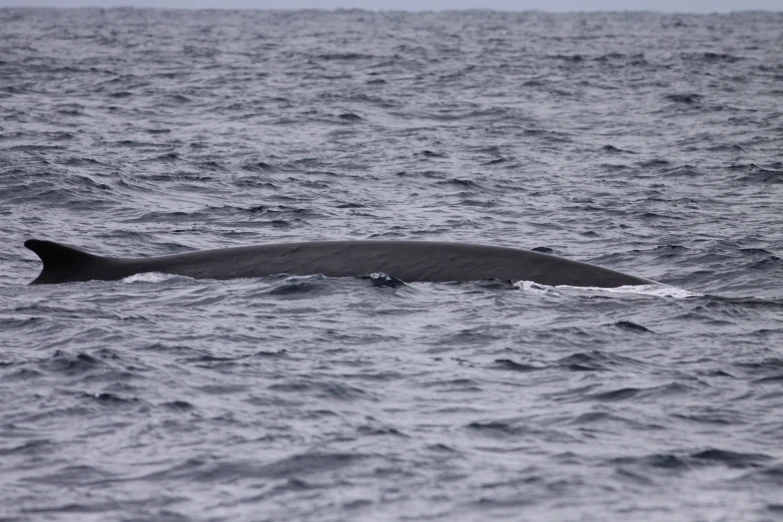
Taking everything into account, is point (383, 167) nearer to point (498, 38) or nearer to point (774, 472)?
point (774, 472)

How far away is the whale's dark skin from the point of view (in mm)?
13547

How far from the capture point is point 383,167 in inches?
1029

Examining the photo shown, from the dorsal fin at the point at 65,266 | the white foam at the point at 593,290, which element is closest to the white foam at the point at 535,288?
the white foam at the point at 593,290

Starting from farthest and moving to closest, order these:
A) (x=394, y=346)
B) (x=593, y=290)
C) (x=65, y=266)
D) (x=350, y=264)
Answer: (x=65, y=266), (x=350, y=264), (x=593, y=290), (x=394, y=346)

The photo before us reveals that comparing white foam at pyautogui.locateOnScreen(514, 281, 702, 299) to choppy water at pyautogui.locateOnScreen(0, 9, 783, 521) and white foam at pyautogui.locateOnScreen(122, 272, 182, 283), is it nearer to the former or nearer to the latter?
choppy water at pyautogui.locateOnScreen(0, 9, 783, 521)

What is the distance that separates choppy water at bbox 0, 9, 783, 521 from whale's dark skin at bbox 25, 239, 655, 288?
258 mm

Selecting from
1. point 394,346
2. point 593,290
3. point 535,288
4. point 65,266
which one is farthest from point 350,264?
point 65,266

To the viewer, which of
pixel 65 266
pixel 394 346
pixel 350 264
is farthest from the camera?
pixel 65 266

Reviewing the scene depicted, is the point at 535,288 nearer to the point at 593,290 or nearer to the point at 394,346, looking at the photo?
the point at 593,290

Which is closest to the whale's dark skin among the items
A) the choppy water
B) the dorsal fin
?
the dorsal fin

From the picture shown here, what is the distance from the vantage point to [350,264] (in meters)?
13.8

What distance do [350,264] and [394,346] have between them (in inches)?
92.0

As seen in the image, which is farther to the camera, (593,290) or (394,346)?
(593,290)

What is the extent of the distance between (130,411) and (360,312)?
353 cm
